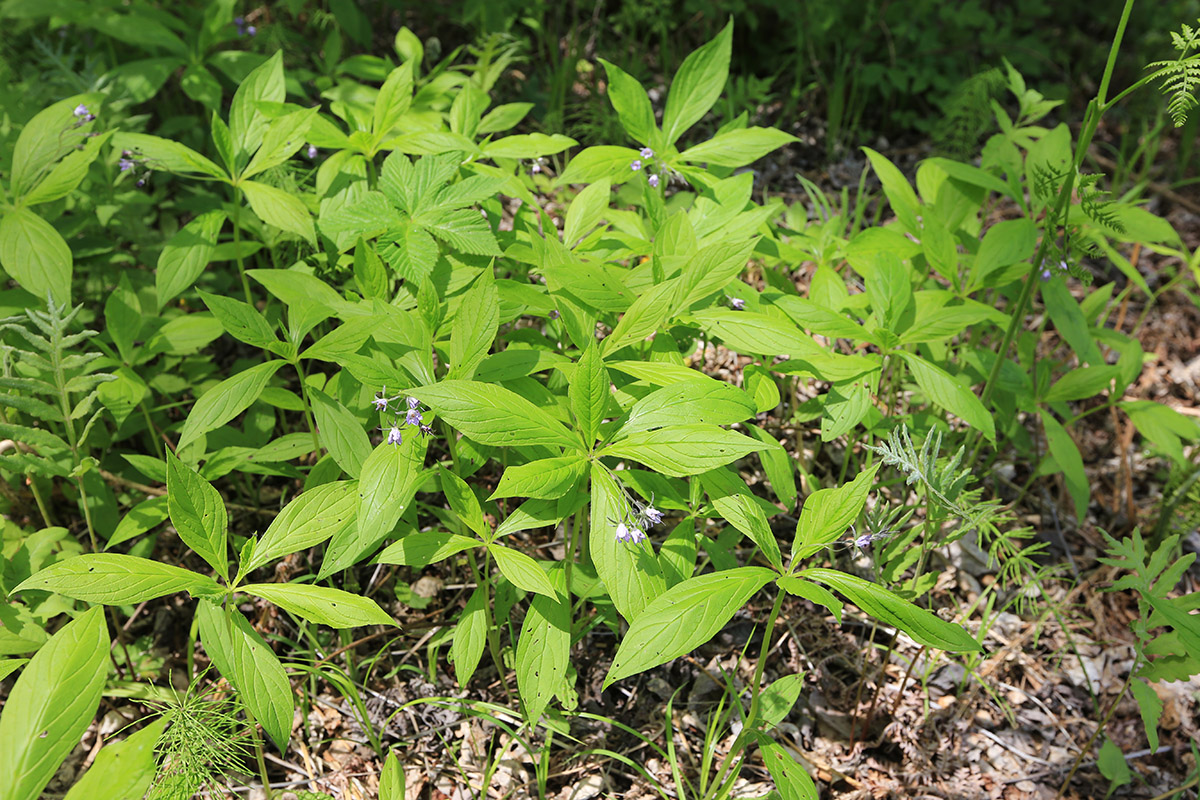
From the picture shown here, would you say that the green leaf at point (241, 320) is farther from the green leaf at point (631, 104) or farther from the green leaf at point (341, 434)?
the green leaf at point (631, 104)

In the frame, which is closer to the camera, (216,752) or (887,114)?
(216,752)

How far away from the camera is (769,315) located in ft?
7.27

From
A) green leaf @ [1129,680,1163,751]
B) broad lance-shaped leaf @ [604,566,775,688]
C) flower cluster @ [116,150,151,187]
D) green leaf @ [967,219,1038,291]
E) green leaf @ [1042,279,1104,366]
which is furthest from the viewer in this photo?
green leaf @ [1042,279,1104,366]

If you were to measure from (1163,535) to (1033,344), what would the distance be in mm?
882

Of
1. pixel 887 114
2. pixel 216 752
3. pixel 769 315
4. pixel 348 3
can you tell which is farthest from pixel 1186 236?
pixel 216 752

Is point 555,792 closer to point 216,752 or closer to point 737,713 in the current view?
point 737,713

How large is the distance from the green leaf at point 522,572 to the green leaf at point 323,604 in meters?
0.26

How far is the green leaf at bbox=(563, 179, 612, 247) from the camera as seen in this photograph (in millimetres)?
2381

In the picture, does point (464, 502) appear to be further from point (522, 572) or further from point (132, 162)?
point (132, 162)

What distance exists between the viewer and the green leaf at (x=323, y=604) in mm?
1679

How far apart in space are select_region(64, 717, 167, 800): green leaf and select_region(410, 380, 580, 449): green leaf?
0.73m

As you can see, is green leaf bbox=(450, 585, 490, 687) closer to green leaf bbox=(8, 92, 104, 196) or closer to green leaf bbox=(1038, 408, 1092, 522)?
green leaf bbox=(8, 92, 104, 196)

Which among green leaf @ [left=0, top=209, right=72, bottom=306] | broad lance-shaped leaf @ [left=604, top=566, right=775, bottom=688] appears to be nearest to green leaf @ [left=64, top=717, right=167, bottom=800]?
broad lance-shaped leaf @ [left=604, top=566, right=775, bottom=688]

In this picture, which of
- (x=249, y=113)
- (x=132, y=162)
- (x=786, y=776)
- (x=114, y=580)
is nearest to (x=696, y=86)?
(x=249, y=113)
